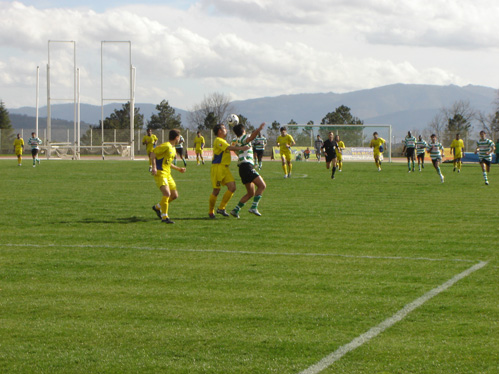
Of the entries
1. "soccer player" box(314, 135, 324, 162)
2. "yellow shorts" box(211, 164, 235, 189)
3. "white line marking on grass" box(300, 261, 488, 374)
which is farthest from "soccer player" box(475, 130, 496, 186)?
"soccer player" box(314, 135, 324, 162)

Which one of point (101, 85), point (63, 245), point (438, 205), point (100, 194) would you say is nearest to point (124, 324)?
point (63, 245)

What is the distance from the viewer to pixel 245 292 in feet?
24.0

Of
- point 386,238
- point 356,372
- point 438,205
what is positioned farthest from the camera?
point 438,205

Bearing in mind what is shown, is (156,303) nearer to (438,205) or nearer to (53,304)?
(53,304)

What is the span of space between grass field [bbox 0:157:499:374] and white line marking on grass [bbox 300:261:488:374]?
42mm

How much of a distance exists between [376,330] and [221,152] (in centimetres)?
825

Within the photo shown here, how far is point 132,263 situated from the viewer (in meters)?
9.00

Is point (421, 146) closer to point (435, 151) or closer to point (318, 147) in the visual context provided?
point (435, 151)

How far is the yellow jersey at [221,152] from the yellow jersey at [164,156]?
846 millimetres

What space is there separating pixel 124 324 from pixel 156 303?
2.58ft

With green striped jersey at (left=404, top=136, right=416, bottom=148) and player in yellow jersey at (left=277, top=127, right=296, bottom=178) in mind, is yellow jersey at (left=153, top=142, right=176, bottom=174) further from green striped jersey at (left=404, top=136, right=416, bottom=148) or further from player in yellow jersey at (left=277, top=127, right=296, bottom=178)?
green striped jersey at (left=404, top=136, right=416, bottom=148)

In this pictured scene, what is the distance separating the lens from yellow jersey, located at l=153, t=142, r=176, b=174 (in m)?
13.3

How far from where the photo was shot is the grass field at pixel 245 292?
525cm

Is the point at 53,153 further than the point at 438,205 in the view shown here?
Yes
